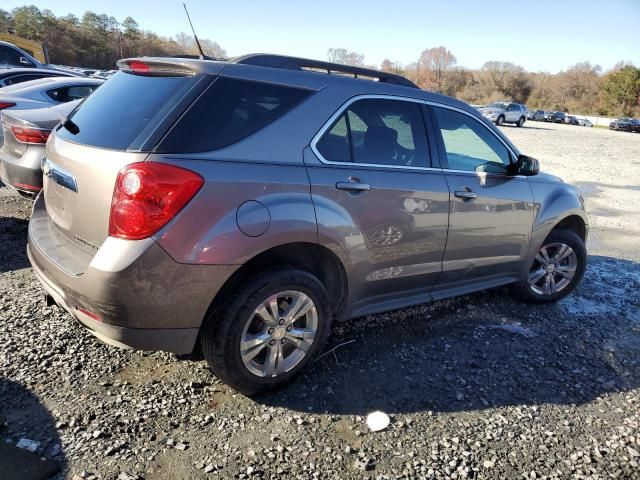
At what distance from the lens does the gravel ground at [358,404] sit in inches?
98.3

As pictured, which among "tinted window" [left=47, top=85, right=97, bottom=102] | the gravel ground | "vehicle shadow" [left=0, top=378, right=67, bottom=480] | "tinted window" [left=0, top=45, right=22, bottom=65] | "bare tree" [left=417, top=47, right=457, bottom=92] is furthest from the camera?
"bare tree" [left=417, top=47, right=457, bottom=92]

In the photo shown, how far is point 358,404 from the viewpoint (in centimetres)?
296

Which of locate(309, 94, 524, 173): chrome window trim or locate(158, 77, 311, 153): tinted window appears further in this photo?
locate(309, 94, 524, 173): chrome window trim

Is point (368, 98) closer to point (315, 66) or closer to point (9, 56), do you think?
point (315, 66)

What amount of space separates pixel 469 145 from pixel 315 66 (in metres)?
1.43

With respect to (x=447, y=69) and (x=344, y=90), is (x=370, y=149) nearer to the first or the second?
(x=344, y=90)

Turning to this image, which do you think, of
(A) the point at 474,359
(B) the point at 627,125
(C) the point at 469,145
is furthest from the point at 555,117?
(A) the point at 474,359

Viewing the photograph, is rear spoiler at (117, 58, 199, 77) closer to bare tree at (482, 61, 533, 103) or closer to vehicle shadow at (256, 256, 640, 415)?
vehicle shadow at (256, 256, 640, 415)

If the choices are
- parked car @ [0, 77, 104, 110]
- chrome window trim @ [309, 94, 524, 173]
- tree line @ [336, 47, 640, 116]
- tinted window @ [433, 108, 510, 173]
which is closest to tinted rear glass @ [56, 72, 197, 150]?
chrome window trim @ [309, 94, 524, 173]

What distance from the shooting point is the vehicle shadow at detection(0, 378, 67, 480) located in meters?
2.28

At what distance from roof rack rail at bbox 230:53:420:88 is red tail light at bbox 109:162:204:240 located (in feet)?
3.06

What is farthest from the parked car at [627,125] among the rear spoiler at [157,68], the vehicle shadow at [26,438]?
the vehicle shadow at [26,438]

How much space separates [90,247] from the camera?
2.59m

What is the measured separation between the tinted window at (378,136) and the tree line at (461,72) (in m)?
54.4
